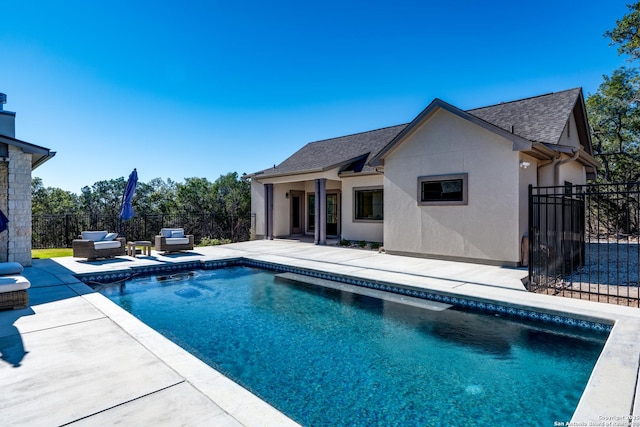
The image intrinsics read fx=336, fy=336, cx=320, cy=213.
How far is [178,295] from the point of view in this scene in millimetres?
8430

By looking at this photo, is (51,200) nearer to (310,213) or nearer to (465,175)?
(310,213)

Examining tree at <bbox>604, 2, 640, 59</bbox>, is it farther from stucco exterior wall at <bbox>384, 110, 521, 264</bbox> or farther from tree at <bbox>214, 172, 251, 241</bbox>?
tree at <bbox>214, 172, 251, 241</bbox>

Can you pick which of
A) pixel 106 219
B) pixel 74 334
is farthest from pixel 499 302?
pixel 106 219

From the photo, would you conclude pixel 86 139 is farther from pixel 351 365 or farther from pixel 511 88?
pixel 511 88

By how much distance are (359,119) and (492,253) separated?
15.9m

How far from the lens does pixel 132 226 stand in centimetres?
1859

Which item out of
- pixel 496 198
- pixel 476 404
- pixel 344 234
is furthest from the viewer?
pixel 344 234

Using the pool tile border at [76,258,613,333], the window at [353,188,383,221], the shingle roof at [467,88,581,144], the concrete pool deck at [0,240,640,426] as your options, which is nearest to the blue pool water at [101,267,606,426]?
the pool tile border at [76,258,613,333]

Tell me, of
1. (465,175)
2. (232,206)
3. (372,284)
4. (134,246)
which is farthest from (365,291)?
(232,206)

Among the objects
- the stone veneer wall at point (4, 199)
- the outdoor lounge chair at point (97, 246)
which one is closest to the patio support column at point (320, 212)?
the outdoor lounge chair at point (97, 246)

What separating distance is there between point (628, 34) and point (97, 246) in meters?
25.4

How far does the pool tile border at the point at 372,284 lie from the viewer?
231 inches

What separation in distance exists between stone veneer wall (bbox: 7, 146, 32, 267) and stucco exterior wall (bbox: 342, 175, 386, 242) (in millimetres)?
11973

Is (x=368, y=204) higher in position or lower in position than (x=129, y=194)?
lower
